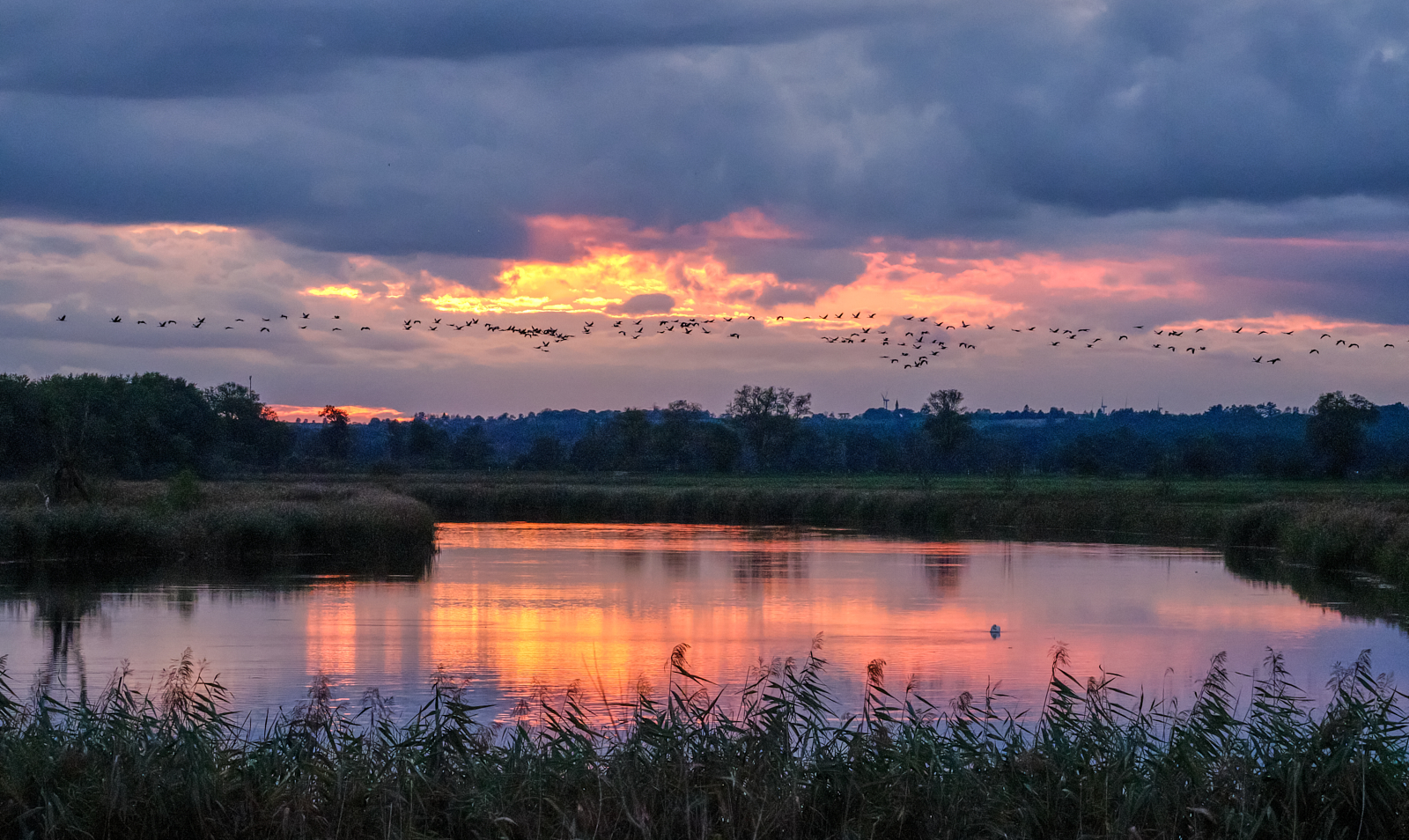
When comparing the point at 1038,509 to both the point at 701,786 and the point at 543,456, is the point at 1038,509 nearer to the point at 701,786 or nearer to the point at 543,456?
the point at 701,786

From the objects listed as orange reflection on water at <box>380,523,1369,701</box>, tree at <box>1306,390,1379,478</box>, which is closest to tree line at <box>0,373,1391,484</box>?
tree at <box>1306,390,1379,478</box>

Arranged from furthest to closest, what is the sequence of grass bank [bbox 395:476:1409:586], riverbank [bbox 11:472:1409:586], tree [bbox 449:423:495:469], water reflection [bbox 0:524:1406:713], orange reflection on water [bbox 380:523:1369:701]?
tree [bbox 449:423:495:469]
grass bank [bbox 395:476:1409:586]
riverbank [bbox 11:472:1409:586]
orange reflection on water [bbox 380:523:1369:701]
water reflection [bbox 0:524:1406:713]

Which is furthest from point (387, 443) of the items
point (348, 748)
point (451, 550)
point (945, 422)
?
point (348, 748)

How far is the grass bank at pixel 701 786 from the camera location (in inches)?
355

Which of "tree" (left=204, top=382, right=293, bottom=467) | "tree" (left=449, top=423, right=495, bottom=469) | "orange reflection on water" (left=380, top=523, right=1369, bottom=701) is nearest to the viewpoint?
"orange reflection on water" (left=380, top=523, right=1369, bottom=701)

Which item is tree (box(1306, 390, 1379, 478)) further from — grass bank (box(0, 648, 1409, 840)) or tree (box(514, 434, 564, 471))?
grass bank (box(0, 648, 1409, 840))

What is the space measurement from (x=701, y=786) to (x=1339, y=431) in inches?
3655

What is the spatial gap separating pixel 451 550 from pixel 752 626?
21132mm

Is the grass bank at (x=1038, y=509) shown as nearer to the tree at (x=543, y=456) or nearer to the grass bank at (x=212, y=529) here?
the grass bank at (x=212, y=529)

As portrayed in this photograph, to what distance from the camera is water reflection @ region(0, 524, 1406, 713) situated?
1920 centimetres

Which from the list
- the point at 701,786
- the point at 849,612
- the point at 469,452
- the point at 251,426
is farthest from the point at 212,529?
the point at 469,452

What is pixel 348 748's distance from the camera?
32.1ft

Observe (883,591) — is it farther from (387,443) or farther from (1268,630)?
(387,443)

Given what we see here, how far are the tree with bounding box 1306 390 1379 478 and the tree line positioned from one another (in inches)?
5.1
